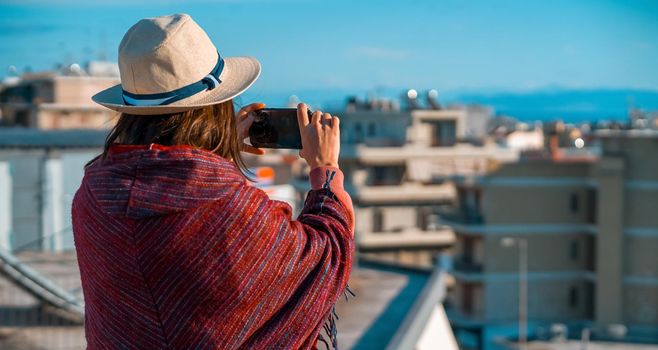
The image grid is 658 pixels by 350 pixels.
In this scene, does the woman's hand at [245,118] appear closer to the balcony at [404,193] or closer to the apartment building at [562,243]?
the apartment building at [562,243]

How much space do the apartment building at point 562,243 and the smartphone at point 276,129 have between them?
38870mm

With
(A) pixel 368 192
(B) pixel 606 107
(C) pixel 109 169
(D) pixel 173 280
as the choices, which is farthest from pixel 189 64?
(B) pixel 606 107

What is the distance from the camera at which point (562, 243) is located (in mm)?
44219

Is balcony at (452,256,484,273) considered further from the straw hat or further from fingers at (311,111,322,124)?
the straw hat

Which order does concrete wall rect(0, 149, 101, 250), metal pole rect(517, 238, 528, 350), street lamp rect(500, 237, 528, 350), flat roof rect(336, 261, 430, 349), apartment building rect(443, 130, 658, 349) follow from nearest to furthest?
flat roof rect(336, 261, 430, 349) < concrete wall rect(0, 149, 101, 250) < apartment building rect(443, 130, 658, 349) < street lamp rect(500, 237, 528, 350) < metal pole rect(517, 238, 528, 350)

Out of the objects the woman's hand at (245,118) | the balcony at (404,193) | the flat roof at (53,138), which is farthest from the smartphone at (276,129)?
the balcony at (404,193)

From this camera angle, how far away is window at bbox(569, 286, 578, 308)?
44.4m

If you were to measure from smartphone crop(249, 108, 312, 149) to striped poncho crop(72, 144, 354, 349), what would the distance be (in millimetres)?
232

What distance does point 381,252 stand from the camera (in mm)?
46406

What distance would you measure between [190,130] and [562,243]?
42.5 meters

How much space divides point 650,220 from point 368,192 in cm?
985

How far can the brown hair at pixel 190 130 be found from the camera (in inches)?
100

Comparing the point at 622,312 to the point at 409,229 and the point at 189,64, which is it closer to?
the point at 409,229

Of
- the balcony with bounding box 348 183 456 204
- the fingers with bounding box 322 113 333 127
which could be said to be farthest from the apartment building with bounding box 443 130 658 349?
the fingers with bounding box 322 113 333 127
